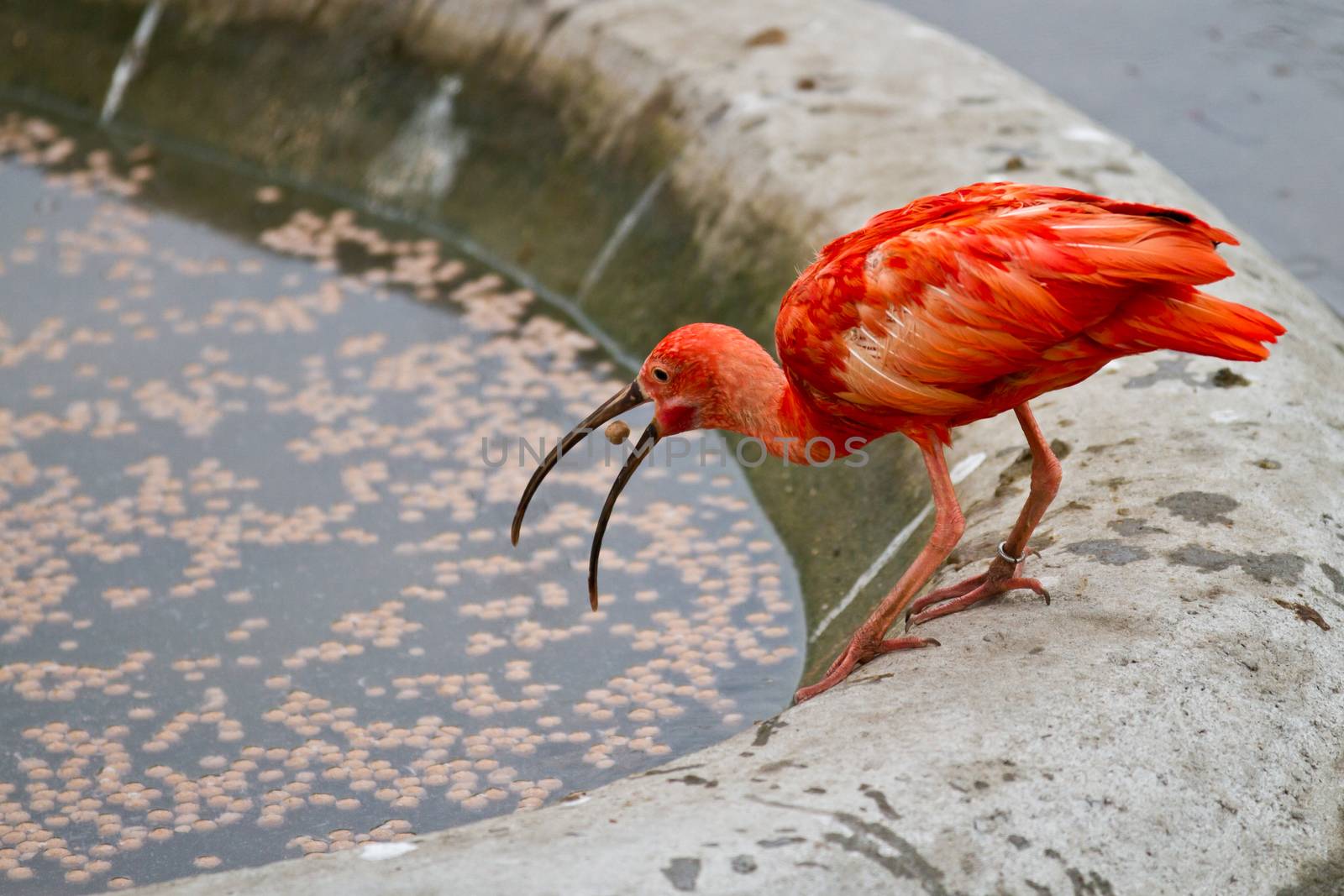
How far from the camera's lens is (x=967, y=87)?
5.52 m

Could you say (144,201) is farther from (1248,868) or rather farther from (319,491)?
(1248,868)

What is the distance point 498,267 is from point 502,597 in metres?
2.15

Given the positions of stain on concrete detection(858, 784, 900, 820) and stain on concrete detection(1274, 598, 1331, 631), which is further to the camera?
stain on concrete detection(1274, 598, 1331, 631)

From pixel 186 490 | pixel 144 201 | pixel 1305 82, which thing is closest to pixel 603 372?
pixel 186 490

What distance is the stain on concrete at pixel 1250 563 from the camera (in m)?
3.04

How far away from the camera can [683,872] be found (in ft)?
7.50

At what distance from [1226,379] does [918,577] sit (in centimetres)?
126

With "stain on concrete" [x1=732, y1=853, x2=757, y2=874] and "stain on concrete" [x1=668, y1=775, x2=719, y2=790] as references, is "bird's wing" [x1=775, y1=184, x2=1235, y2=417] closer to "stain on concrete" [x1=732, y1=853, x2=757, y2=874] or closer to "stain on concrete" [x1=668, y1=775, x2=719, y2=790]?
"stain on concrete" [x1=668, y1=775, x2=719, y2=790]

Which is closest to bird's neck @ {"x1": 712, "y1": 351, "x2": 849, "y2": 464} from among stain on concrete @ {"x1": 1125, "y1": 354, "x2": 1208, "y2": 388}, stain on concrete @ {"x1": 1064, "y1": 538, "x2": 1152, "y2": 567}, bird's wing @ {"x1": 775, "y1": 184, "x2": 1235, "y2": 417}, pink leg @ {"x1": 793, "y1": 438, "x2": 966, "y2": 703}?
bird's wing @ {"x1": 775, "y1": 184, "x2": 1235, "y2": 417}

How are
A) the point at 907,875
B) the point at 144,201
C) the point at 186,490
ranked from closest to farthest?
the point at 907,875
the point at 186,490
the point at 144,201

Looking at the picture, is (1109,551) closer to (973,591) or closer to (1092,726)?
(973,591)

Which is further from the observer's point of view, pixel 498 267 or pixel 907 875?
pixel 498 267

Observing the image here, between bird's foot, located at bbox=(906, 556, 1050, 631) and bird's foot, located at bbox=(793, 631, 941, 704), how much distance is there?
0.58 feet

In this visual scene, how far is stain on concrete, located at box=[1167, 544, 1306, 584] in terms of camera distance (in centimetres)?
304
